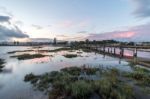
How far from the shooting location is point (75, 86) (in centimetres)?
1368

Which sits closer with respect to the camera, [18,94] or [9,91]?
[18,94]

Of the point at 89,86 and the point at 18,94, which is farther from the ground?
the point at 89,86

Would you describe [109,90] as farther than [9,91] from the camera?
No

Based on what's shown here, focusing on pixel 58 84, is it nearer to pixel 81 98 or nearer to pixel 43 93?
pixel 43 93

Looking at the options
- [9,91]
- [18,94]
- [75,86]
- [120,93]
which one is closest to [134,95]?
[120,93]

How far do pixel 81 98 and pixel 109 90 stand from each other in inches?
101

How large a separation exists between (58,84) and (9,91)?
5.04 metres

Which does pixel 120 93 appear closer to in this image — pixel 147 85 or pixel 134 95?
pixel 134 95

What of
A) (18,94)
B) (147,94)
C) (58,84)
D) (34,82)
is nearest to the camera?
(147,94)

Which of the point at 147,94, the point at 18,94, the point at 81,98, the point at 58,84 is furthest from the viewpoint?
the point at 58,84

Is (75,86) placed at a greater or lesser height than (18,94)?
greater

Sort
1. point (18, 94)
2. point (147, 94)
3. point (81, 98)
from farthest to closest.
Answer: point (18, 94) < point (147, 94) < point (81, 98)

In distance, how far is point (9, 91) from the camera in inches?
610

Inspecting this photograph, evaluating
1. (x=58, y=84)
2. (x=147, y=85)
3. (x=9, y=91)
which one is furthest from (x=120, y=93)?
(x=9, y=91)
